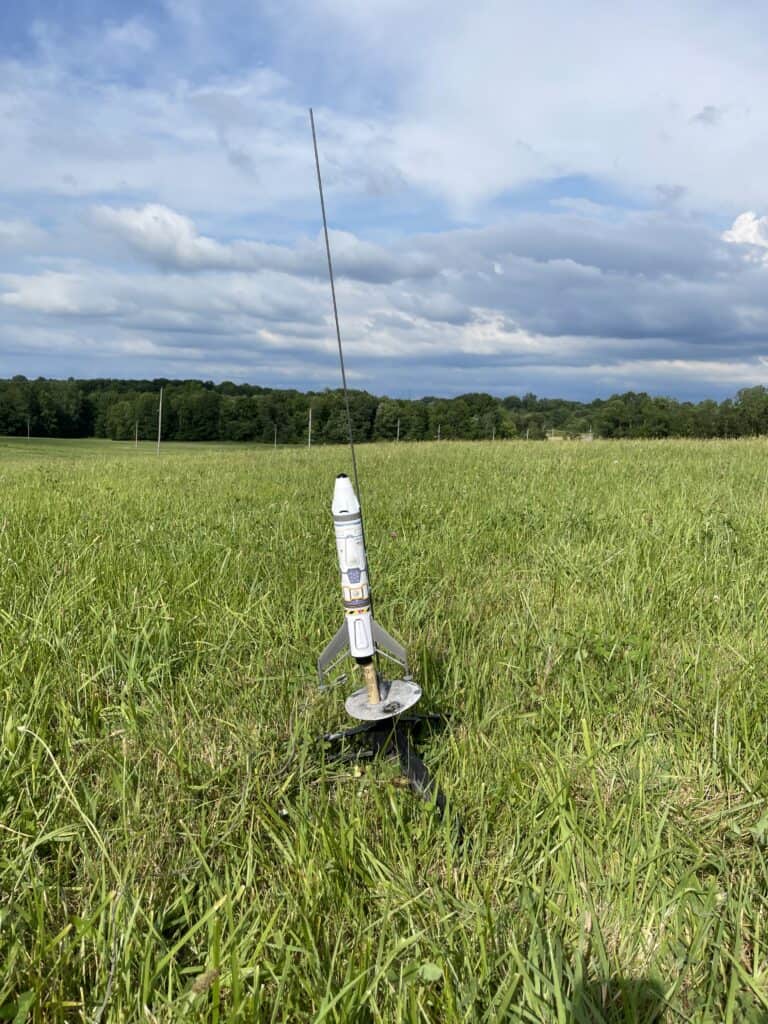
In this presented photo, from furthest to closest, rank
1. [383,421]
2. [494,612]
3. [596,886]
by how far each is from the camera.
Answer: [383,421] → [494,612] → [596,886]

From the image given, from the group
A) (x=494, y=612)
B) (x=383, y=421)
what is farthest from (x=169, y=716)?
(x=383, y=421)

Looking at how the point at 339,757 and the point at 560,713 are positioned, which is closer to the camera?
the point at 339,757

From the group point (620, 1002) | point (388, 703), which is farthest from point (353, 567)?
point (620, 1002)

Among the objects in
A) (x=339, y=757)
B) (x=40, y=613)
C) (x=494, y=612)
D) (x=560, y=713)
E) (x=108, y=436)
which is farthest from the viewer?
(x=108, y=436)

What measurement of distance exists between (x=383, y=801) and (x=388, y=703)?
12.2 inches

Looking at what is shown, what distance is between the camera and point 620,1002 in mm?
1402

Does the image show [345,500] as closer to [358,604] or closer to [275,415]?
[358,604]

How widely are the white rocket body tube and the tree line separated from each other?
9267 cm

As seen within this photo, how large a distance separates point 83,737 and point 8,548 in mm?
2713

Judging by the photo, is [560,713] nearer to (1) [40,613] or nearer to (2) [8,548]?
(1) [40,613]

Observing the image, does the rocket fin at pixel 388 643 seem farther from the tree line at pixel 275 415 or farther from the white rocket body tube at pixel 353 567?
the tree line at pixel 275 415

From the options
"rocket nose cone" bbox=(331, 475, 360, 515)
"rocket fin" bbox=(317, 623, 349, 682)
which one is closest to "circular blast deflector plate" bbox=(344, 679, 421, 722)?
"rocket fin" bbox=(317, 623, 349, 682)

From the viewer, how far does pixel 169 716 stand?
2.52 meters

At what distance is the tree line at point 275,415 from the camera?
101206mm
